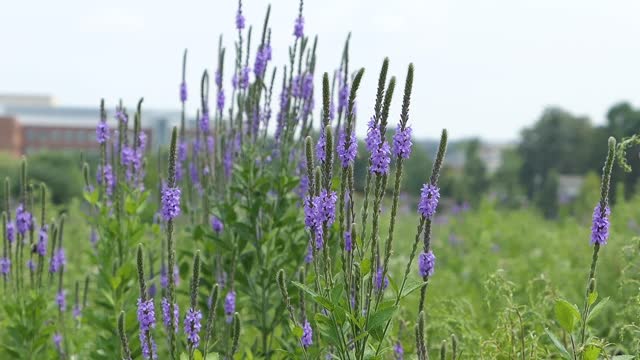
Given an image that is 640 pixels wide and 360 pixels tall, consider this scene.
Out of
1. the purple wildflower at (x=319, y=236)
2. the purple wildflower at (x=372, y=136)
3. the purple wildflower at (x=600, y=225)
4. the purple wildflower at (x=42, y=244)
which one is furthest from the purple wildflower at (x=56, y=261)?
the purple wildflower at (x=600, y=225)

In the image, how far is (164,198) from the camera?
2965 mm

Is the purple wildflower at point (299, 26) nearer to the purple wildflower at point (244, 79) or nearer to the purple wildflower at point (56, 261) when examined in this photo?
the purple wildflower at point (244, 79)

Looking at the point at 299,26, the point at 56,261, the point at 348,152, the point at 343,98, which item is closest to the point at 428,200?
the point at 348,152

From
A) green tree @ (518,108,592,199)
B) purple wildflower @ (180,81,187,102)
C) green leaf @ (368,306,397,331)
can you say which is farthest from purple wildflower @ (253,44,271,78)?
green tree @ (518,108,592,199)

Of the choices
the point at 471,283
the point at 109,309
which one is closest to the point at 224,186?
the point at 109,309

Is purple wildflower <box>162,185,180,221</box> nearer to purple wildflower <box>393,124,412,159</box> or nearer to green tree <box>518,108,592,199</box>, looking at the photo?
purple wildflower <box>393,124,412,159</box>

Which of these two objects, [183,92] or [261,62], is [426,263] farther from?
[183,92]

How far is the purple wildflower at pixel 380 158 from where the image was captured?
271 centimetres

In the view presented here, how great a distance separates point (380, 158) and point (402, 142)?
114 mm

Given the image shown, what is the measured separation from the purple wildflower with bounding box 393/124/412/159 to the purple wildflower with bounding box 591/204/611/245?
2.60ft

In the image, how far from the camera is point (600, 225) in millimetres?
2932

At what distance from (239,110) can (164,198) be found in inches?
88.0

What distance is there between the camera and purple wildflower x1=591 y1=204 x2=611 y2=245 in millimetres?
2924

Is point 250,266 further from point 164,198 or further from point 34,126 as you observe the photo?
point 34,126
